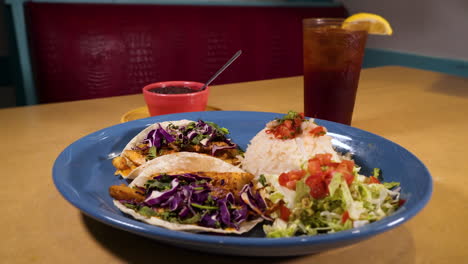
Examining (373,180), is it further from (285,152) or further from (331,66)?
(331,66)

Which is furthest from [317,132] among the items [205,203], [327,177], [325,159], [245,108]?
[245,108]

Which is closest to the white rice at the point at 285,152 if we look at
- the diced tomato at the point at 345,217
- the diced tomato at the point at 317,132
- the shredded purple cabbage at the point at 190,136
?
the diced tomato at the point at 317,132

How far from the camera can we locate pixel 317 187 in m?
0.86

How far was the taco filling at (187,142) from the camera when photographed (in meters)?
1.26

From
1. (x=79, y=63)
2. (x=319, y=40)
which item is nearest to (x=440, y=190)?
(x=319, y=40)

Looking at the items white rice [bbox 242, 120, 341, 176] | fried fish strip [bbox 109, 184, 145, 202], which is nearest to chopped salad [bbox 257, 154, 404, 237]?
white rice [bbox 242, 120, 341, 176]

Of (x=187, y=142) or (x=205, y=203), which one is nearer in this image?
(x=205, y=203)

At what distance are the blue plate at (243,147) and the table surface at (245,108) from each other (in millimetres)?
80

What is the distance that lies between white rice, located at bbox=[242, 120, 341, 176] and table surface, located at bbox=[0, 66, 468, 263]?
332 millimetres

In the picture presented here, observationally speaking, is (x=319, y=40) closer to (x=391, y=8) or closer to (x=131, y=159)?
(x=131, y=159)

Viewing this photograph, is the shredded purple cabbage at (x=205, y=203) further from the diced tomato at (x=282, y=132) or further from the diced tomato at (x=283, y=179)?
the diced tomato at (x=282, y=132)

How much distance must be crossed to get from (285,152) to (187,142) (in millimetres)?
322

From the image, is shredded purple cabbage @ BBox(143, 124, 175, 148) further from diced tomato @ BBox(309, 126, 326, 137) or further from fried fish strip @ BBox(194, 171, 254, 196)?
diced tomato @ BBox(309, 126, 326, 137)

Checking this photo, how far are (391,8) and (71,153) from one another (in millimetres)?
3869
